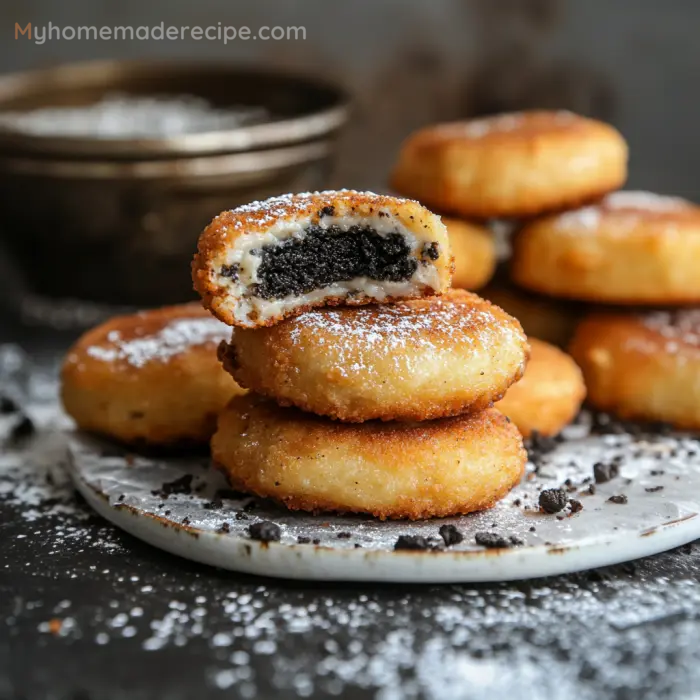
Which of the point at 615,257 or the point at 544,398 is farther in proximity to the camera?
the point at 615,257

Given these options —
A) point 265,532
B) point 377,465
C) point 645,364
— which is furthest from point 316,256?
point 645,364

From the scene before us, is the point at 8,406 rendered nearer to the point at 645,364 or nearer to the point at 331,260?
the point at 331,260

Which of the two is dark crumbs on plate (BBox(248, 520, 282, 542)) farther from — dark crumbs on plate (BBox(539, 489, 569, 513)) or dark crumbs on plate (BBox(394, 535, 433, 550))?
dark crumbs on plate (BBox(539, 489, 569, 513))

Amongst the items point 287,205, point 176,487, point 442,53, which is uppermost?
point 287,205

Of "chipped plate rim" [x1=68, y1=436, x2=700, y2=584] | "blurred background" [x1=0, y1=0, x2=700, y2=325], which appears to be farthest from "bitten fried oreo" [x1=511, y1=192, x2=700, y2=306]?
"blurred background" [x1=0, y1=0, x2=700, y2=325]

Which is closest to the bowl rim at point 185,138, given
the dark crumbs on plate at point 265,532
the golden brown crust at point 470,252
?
the golden brown crust at point 470,252

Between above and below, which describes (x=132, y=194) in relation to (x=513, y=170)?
below
